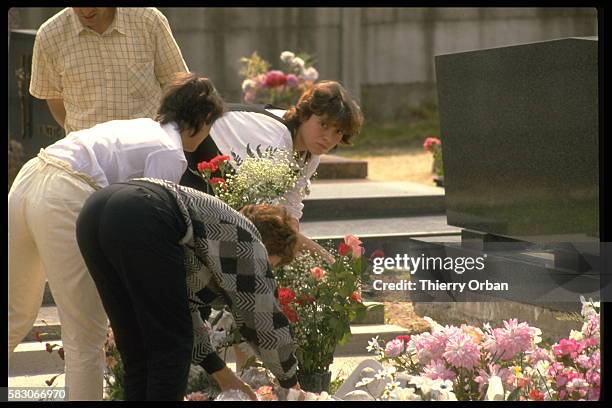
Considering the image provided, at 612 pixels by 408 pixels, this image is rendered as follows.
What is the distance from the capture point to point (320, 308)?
4223 mm

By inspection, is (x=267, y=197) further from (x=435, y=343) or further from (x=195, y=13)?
(x=195, y=13)

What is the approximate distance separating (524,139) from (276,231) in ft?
7.84

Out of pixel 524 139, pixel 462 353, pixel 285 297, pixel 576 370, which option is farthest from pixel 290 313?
pixel 524 139

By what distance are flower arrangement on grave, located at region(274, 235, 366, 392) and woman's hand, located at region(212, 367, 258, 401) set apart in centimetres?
44

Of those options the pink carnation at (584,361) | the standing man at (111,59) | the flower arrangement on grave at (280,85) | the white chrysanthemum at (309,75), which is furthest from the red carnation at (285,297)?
the white chrysanthemum at (309,75)

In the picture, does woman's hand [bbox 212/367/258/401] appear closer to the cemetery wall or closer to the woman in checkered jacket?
the woman in checkered jacket

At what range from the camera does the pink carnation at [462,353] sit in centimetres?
391

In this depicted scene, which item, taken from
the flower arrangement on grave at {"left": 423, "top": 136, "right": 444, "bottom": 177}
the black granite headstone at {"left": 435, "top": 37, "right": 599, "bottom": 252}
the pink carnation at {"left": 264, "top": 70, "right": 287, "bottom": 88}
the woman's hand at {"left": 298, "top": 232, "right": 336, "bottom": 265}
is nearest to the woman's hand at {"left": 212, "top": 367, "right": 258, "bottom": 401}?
the woman's hand at {"left": 298, "top": 232, "right": 336, "bottom": 265}

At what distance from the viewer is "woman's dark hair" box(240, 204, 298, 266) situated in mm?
3670

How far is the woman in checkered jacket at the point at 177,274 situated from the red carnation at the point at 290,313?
14.5 inches

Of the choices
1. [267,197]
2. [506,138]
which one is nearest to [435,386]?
[267,197]
